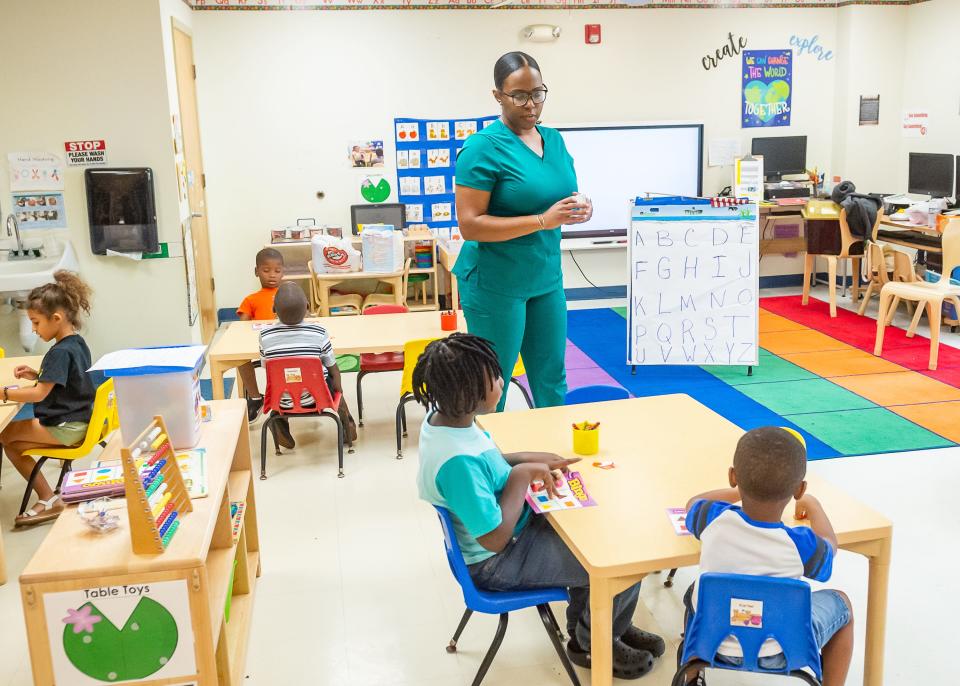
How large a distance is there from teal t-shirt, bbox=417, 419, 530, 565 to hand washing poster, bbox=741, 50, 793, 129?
6713 millimetres

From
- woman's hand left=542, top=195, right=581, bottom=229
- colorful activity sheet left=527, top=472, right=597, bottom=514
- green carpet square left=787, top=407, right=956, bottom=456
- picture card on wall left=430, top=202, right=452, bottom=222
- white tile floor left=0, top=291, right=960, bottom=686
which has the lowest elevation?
white tile floor left=0, top=291, right=960, bottom=686

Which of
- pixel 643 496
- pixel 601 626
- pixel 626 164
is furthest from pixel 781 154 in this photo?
pixel 601 626

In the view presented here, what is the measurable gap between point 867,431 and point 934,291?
1.62 m

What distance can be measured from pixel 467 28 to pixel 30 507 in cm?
525

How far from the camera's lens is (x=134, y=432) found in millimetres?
2648

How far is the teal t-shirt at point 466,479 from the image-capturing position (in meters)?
2.25

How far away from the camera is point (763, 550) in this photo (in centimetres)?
207

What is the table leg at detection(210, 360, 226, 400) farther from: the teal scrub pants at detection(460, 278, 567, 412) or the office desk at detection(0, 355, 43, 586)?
the teal scrub pants at detection(460, 278, 567, 412)

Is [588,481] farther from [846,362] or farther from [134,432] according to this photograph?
[846,362]

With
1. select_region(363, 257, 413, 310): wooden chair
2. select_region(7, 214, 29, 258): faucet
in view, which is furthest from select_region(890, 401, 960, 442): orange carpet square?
select_region(7, 214, 29, 258): faucet

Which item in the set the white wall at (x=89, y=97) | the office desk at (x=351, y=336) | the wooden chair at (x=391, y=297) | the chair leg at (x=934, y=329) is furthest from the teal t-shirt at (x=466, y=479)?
the wooden chair at (x=391, y=297)

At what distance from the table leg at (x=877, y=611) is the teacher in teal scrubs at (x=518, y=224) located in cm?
140

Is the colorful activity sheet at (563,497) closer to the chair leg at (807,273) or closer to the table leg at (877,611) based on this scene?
the table leg at (877,611)

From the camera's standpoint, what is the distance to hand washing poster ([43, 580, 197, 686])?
2.09 metres
